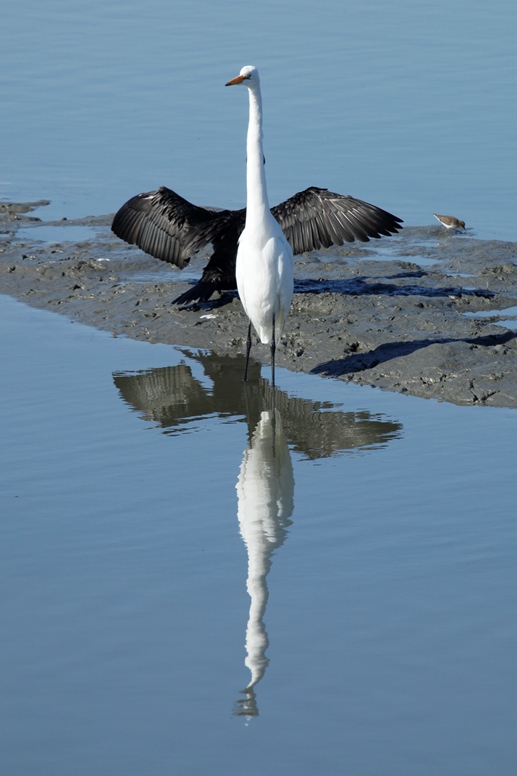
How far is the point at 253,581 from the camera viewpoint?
5930 mm

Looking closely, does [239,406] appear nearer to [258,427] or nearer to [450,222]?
[258,427]

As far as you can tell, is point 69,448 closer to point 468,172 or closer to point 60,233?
point 60,233

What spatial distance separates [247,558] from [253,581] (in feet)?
0.97

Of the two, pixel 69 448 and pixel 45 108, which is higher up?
pixel 45 108

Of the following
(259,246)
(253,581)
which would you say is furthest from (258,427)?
(253,581)

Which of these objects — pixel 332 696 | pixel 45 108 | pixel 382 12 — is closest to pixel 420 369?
pixel 332 696

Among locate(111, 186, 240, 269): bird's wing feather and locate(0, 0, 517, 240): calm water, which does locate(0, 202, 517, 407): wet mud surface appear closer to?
locate(111, 186, 240, 269): bird's wing feather

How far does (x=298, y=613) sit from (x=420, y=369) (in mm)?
3913

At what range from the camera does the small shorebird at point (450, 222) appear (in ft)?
41.2

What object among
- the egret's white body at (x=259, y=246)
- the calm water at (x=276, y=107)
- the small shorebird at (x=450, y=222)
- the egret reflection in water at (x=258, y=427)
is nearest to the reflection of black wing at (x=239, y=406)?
the egret reflection in water at (x=258, y=427)

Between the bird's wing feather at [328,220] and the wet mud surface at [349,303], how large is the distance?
554 millimetres

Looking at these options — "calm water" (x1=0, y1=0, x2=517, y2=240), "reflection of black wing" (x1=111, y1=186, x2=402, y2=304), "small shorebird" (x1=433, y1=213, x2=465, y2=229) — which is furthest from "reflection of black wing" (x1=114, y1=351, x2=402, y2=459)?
"calm water" (x1=0, y1=0, x2=517, y2=240)

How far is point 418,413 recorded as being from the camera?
28.0 ft

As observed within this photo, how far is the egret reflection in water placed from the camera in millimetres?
6340
